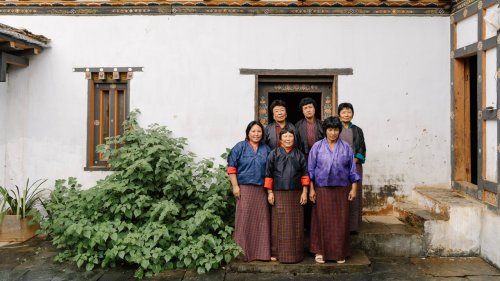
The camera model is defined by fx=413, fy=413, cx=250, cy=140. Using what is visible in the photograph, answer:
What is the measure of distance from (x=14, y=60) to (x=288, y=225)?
480cm

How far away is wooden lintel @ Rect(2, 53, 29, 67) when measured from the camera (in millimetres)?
6043

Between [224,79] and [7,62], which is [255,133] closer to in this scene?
[224,79]

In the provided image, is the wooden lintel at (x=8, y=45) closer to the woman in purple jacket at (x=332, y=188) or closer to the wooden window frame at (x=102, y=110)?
the wooden window frame at (x=102, y=110)

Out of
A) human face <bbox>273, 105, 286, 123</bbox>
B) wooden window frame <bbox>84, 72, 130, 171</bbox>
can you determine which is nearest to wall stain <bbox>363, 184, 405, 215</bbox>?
human face <bbox>273, 105, 286, 123</bbox>

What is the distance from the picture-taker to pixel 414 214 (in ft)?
19.2

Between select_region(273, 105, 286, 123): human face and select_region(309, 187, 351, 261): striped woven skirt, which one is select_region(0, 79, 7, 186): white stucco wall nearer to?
select_region(273, 105, 286, 123): human face

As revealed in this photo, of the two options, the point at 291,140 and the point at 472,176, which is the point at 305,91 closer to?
the point at 291,140

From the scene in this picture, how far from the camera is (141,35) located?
6617 mm

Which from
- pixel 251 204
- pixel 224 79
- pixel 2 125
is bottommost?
pixel 251 204

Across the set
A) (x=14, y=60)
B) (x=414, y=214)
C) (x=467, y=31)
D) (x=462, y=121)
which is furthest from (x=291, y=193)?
(x=14, y=60)

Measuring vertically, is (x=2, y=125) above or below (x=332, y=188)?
above

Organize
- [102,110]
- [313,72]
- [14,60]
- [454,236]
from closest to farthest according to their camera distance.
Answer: [454,236] → [14,60] → [313,72] → [102,110]

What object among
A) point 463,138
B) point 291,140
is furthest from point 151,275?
point 463,138

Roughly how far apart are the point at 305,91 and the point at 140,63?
106 inches
